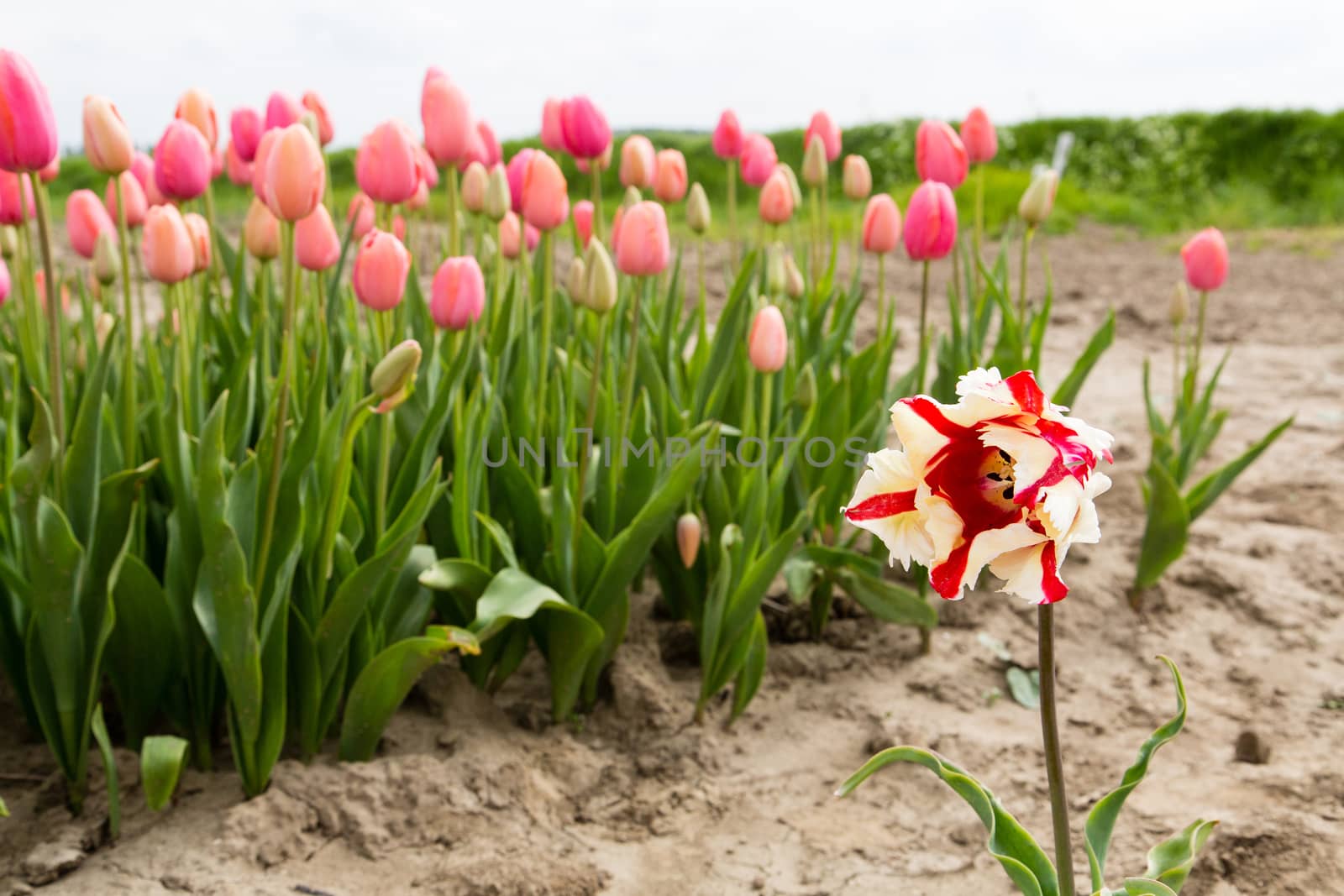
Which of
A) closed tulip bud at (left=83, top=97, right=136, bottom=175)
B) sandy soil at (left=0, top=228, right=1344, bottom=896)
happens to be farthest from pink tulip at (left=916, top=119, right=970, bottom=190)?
closed tulip bud at (left=83, top=97, right=136, bottom=175)

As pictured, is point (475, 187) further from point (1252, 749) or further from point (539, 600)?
point (1252, 749)

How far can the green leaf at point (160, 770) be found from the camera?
176 centimetres

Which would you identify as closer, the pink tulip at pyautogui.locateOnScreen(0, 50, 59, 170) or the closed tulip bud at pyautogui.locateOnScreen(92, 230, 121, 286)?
the pink tulip at pyautogui.locateOnScreen(0, 50, 59, 170)

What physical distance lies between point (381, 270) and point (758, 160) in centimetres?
133

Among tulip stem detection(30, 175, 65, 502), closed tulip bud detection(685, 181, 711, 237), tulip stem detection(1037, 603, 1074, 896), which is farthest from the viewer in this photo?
closed tulip bud detection(685, 181, 711, 237)

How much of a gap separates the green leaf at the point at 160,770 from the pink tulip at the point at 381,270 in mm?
726

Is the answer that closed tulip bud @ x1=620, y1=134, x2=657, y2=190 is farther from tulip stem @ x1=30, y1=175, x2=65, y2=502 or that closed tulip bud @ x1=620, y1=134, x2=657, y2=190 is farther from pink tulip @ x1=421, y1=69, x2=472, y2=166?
tulip stem @ x1=30, y1=175, x2=65, y2=502

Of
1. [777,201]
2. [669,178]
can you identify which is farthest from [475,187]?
[777,201]

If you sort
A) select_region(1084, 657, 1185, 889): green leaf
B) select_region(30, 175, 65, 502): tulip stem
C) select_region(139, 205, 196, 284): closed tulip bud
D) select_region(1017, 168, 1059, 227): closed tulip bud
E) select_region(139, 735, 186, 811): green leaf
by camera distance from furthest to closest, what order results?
1. select_region(1017, 168, 1059, 227): closed tulip bud
2. select_region(139, 205, 196, 284): closed tulip bud
3. select_region(139, 735, 186, 811): green leaf
4. select_region(30, 175, 65, 502): tulip stem
5. select_region(1084, 657, 1185, 889): green leaf

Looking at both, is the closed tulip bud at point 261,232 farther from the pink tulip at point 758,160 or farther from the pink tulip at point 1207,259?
the pink tulip at point 1207,259

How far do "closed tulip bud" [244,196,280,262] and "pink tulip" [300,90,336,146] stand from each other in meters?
0.49

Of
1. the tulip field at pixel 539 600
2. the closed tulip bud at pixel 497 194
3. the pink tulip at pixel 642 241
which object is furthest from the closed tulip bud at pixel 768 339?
the closed tulip bud at pixel 497 194

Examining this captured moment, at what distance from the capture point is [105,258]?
2279 millimetres

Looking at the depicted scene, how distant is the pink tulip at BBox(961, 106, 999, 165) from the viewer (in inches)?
111
